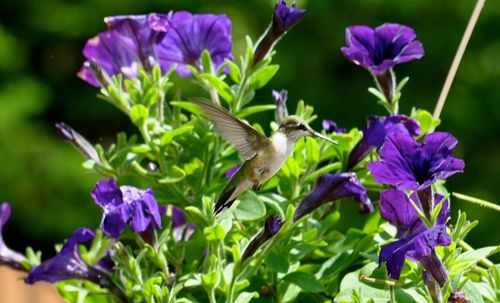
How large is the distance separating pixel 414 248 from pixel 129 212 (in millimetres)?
353

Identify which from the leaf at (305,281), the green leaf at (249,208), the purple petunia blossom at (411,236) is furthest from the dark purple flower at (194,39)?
the purple petunia blossom at (411,236)

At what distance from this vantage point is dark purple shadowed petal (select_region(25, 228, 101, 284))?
128 cm

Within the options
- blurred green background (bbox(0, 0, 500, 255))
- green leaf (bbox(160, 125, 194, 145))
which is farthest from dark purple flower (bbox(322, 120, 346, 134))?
blurred green background (bbox(0, 0, 500, 255))

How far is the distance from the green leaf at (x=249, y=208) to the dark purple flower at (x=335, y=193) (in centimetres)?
5

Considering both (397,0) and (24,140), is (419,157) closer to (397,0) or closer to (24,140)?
(397,0)

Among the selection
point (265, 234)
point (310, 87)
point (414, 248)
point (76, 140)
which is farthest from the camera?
point (310, 87)

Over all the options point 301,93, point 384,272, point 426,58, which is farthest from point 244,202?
point 426,58

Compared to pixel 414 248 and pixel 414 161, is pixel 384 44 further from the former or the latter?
pixel 414 248

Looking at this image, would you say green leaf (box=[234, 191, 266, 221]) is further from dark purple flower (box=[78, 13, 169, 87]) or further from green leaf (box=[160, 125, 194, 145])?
dark purple flower (box=[78, 13, 169, 87])

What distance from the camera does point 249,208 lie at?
4.05 ft

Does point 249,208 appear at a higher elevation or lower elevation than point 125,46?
lower

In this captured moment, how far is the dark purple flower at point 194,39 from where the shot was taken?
53.9 inches

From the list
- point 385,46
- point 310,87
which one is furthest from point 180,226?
point 310,87

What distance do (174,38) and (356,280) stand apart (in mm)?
457
